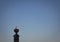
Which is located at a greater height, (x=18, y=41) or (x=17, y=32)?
(x=17, y=32)

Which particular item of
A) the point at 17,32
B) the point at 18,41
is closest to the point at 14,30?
the point at 17,32

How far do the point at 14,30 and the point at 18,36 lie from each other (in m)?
1.04

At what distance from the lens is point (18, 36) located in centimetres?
1781

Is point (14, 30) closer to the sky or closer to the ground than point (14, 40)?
closer to the sky

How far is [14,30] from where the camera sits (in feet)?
57.9

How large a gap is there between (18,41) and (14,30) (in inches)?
69.5

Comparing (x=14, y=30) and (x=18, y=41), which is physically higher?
(x=14, y=30)

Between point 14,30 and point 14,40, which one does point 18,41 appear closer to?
point 14,40

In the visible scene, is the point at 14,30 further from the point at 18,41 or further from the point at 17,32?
the point at 18,41

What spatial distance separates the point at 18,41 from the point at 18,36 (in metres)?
0.81

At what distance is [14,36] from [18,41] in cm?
93

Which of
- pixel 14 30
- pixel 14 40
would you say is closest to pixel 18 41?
pixel 14 40

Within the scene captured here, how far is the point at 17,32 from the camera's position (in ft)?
59.0

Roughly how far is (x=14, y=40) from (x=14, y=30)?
1644 millimetres
